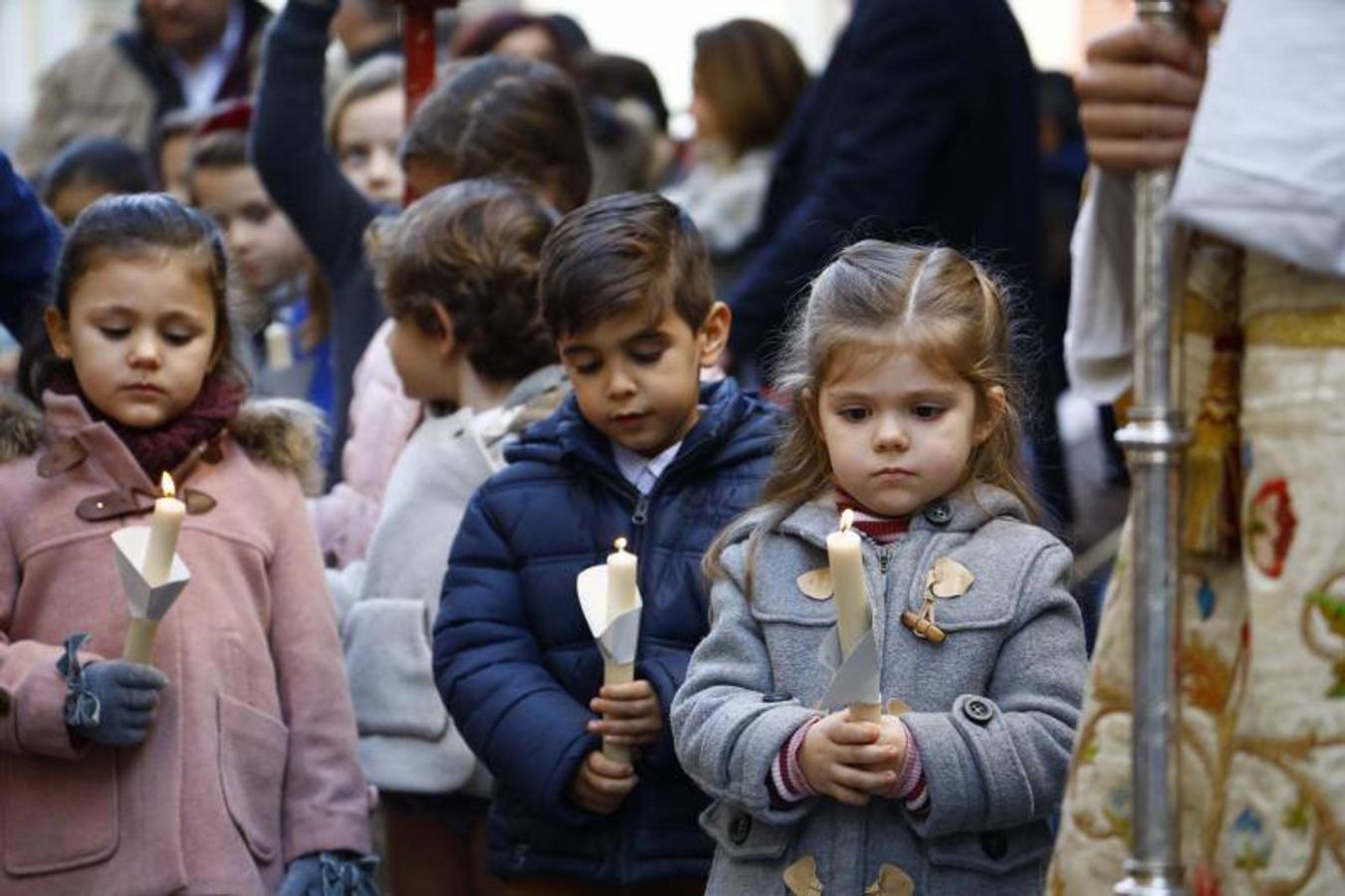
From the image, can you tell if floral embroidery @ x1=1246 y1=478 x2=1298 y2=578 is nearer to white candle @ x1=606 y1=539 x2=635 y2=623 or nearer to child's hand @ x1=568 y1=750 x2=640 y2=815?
white candle @ x1=606 y1=539 x2=635 y2=623

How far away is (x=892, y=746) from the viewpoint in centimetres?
406

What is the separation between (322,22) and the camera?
6895mm

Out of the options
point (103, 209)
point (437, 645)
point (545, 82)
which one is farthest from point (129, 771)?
point (545, 82)

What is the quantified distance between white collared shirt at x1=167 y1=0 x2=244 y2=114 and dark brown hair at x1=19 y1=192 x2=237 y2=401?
5.31 meters

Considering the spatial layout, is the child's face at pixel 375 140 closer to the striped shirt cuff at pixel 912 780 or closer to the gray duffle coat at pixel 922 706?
the gray duffle coat at pixel 922 706

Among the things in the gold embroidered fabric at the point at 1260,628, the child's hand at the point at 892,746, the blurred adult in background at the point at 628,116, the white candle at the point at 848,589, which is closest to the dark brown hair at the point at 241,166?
the blurred adult in background at the point at 628,116

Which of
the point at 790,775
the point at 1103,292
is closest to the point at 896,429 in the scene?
the point at 790,775

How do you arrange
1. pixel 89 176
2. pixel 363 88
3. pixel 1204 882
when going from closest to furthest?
pixel 1204 882
pixel 363 88
pixel 89 176

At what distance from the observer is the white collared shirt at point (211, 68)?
10.7 m

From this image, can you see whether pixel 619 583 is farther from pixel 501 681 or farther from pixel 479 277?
pixel 479 277

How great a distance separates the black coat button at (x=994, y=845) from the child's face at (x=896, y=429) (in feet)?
1.61

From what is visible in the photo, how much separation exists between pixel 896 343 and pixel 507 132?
7.47 feet

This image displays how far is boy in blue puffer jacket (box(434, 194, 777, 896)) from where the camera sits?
488 cm

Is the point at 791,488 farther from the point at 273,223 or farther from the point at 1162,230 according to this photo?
the point at 273,223
